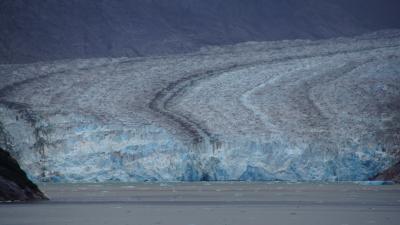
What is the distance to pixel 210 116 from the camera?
751 inches

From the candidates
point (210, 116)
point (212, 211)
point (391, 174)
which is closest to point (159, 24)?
point (210, 116)

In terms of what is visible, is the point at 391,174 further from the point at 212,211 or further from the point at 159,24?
the point at 159,24

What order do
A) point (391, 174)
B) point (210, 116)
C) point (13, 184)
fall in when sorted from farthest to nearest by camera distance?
point (210, 116), point (391, 174), point (13, 184)

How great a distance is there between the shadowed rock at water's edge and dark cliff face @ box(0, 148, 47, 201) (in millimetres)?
8315

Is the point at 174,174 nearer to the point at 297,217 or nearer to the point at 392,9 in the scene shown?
the point at 297,217

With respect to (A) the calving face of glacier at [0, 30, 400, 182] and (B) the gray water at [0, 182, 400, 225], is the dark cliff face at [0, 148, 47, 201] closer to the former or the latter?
(B) the gray water at [0, 182, 400, 225]

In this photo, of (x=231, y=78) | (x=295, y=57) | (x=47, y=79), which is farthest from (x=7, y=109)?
(x=295, y=57)

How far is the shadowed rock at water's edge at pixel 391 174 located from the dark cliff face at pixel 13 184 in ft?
27.3

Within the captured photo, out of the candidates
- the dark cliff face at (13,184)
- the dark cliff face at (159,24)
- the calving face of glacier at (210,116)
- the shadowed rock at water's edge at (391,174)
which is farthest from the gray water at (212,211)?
the dark cliff face at (159,24)

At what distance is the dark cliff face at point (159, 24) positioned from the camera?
2489 centimetres

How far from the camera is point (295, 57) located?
866 inches

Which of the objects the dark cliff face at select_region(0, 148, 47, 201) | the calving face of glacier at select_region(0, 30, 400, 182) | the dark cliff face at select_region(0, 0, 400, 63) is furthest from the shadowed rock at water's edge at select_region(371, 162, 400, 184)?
the dark cliff face at select_region(0, 0, 400, 63)

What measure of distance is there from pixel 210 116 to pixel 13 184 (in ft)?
29.2

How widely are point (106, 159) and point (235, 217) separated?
1027 cm
